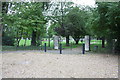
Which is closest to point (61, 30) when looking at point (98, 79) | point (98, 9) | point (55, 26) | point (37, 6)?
point (55, 26)

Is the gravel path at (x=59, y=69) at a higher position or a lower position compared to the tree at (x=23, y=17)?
lower

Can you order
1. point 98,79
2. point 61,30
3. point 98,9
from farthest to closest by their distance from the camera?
1. point 61,30
2. point 98,9
3. point 98,79

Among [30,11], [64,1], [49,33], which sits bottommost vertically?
[49,33]

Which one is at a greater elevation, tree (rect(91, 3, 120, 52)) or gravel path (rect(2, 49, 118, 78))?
tree (rect(91, 3, 120, 52))

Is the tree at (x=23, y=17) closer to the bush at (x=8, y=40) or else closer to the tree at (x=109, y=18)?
the bush at (x=8, y=40)

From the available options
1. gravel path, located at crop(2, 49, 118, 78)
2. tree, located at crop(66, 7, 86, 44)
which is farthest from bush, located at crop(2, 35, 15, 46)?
gravel path, located at crop(2, 49, 118, 78)

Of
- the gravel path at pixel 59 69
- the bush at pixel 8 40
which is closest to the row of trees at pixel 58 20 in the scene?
the bush at pixel 8 40

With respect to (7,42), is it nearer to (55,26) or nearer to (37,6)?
(37,6)

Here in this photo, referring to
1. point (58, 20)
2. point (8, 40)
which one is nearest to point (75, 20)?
point (58, 20)

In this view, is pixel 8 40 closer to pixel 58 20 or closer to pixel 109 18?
pixel 58 20

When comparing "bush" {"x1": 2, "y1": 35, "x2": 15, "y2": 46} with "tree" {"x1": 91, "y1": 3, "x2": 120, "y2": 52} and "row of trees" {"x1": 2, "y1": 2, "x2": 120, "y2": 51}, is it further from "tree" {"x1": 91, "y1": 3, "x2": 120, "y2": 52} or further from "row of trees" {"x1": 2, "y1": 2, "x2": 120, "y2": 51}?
"tree" {"x1": 91, "y1": 3, "x2": 120, "y2": 52}

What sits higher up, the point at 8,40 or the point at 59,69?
the point at 8,40

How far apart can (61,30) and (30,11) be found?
6.28 metres

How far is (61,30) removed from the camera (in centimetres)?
1755
